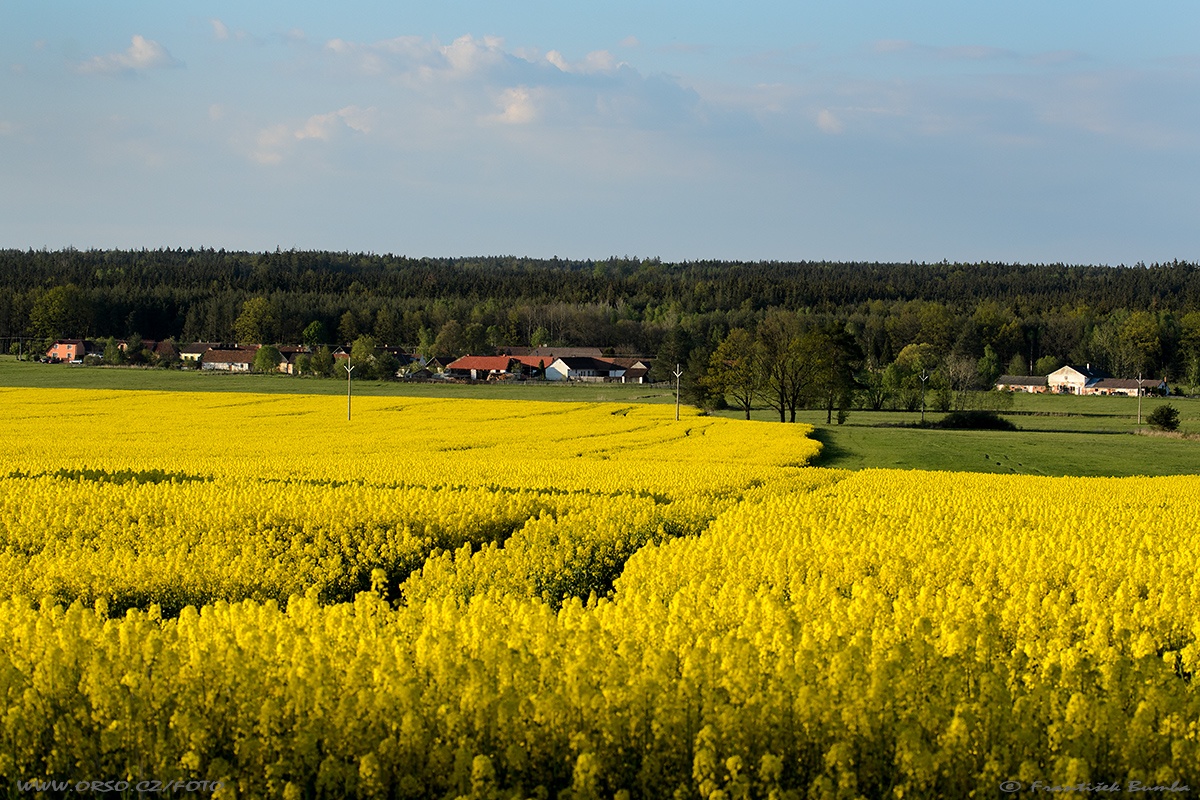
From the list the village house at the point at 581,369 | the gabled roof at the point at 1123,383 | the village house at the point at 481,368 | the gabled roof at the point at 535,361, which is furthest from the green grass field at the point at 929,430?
the village house at the point at 581,369

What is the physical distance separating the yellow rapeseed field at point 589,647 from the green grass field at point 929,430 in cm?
2421

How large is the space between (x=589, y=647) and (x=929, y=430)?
5753 centimetres

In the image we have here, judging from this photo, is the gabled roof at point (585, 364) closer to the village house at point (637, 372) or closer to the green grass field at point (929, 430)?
the village house at point (637, 372)

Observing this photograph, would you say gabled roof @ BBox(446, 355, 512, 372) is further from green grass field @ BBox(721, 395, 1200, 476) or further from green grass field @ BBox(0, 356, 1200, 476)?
green grass field @ BBox(721, 395, 1200, 476)

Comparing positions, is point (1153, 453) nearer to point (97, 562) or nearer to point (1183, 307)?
point (97, 562)

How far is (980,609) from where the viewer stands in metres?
9.45

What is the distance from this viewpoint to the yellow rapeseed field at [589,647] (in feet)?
19.8

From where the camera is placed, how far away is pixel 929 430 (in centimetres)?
6116

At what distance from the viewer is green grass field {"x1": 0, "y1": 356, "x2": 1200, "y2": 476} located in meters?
41.6

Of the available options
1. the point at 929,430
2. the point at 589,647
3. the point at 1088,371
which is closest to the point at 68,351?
the point at 929,430

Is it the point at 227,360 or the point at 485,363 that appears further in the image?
the point at 227,360

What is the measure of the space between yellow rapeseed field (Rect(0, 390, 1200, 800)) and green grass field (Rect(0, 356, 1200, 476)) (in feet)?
79.4

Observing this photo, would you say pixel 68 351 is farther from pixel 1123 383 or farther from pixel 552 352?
pixel 1123 383

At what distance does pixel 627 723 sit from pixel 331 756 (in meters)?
1.75
